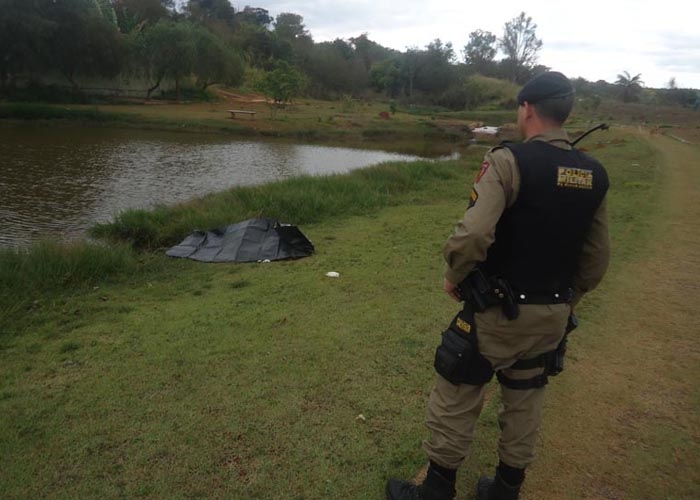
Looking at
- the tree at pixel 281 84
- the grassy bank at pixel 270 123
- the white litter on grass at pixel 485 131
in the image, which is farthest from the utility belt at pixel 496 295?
the tree at pixel 281 84

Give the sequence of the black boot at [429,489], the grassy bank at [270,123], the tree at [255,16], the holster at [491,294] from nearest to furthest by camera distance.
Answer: the holster at [491,294] → the black boot at [429,489] → the grassy bank at [270,123] → the tree at [255,16]

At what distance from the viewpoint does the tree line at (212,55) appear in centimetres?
3338

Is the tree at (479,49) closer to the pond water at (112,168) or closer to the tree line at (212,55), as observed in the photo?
the tree line at (212,55)

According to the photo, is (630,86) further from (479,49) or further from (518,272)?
(518,272)

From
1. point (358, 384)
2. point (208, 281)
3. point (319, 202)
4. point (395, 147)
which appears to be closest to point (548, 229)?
point (358, 384)

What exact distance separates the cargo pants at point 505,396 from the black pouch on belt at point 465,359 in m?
0.03

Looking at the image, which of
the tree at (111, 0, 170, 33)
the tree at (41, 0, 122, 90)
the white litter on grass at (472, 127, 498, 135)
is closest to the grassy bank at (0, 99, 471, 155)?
the white litter on grass at (472, 127, 498, 135)

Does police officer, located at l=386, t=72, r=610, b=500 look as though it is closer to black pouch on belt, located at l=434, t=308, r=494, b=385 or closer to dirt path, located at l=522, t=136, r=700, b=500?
black pouch on belt, located at l=434, t=308, r=494, b=385

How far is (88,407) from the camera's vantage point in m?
3.30

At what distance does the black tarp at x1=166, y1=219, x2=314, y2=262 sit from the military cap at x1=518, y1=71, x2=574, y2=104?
209 inches

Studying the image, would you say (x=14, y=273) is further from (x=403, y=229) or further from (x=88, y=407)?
(x=403, y=229)

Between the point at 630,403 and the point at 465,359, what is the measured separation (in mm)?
1986

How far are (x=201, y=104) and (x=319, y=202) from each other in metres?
36.2

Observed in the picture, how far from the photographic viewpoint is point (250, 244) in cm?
745
